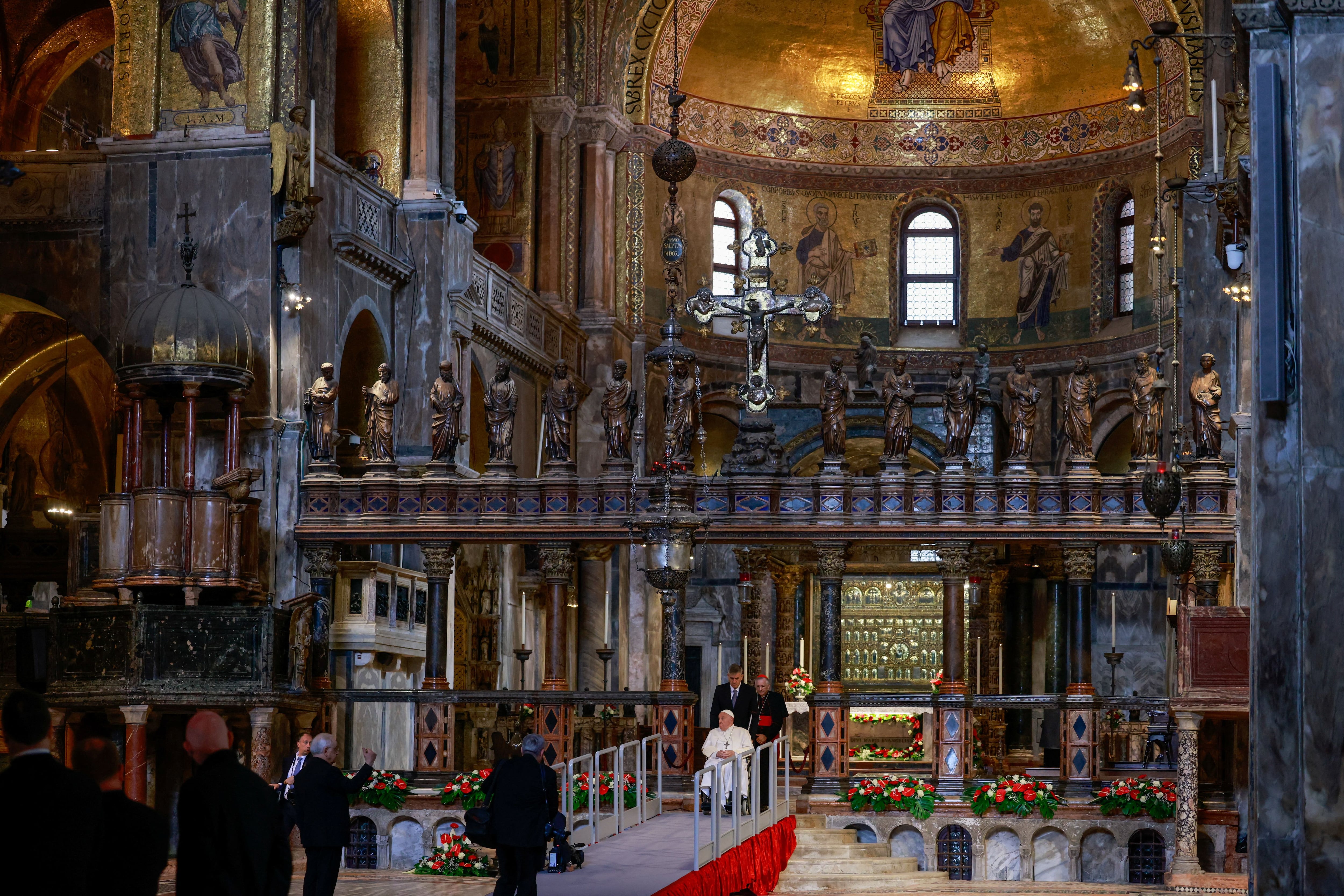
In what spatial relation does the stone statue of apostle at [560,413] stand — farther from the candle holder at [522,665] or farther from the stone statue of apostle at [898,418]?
the stone statue of apostle at [898,418]

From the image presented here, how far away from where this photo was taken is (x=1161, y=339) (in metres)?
30.8

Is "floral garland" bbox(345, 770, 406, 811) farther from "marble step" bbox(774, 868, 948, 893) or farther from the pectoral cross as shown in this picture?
the pectoral cross

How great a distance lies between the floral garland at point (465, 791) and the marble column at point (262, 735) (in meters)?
1.87

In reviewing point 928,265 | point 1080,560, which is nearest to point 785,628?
point 928,265

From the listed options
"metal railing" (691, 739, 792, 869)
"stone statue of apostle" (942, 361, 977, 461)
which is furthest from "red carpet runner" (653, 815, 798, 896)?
"stone statue of apostle" (942, 361, 977, 461)

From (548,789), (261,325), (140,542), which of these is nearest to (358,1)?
(261,325)

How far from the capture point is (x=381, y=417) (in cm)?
2230

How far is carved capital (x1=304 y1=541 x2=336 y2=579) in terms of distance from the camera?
21.9 metres

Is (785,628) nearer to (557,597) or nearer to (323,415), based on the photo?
(557,597)

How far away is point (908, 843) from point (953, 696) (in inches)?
63.7

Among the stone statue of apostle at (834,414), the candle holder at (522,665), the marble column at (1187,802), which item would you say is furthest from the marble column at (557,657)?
the marble column at (1187,802)

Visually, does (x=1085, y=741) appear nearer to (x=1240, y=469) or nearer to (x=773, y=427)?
(x=1240, y=469)

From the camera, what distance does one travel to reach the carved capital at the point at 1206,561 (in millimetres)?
20844

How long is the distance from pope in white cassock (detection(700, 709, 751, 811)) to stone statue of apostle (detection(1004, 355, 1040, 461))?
5223 millimetres
